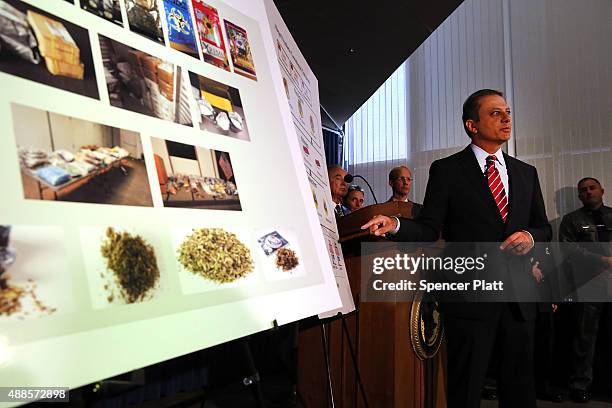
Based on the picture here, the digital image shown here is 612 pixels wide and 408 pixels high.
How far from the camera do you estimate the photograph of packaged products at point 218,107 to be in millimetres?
750

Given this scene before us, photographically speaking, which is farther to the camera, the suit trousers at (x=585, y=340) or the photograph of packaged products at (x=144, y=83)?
the suit trousers at (x=585, y=340)

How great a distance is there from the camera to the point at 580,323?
3.50m

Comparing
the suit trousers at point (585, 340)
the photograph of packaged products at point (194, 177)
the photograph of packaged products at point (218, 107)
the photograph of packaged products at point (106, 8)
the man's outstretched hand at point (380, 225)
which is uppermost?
the photograph of packaged products at point (106, 8)

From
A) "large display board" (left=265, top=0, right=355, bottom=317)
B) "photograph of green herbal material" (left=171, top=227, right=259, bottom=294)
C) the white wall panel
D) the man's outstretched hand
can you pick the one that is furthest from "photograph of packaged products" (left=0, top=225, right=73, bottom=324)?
the white wall panel

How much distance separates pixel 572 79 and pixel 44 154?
16.8 feet

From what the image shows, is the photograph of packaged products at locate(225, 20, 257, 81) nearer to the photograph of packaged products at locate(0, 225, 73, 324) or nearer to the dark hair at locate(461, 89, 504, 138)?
the photograph of packaged products at locate(0, 225, 73, 324)

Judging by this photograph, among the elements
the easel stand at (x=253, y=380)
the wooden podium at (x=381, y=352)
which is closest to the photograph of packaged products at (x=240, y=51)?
the easel stand at (x=253, y=380)

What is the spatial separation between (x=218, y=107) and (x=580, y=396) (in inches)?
139

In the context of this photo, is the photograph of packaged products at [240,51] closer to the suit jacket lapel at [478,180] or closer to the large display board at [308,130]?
the large display board at [308,130]

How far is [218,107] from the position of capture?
0.79 m

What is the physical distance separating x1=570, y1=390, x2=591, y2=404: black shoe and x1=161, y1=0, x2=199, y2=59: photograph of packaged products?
3.58 meters

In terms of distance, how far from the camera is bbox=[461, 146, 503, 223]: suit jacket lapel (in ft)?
5.05

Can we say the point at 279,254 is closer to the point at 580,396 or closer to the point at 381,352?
the point at 381,352

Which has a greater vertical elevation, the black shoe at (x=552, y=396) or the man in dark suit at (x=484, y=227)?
the man in dark suit at (x=484, y=227)
